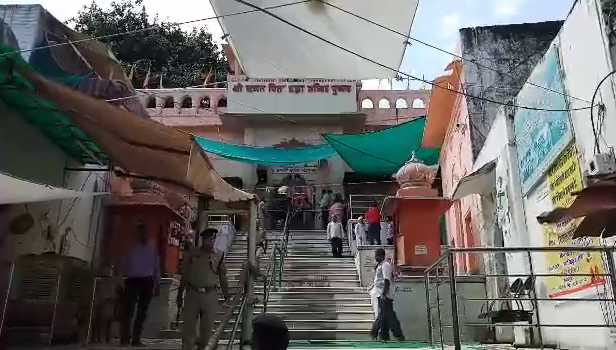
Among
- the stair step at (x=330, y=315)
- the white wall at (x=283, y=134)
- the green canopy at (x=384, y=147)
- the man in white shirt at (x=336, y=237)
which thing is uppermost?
the white wall at (x=283, y=134)

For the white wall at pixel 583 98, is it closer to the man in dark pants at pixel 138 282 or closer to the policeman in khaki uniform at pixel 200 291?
the policeman in khaki uniform at pixel 200 291

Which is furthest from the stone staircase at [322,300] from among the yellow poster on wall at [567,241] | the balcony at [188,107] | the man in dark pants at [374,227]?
the balcony at [188,107]

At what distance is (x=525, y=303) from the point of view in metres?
7.45

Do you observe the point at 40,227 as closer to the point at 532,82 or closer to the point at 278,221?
the point at 532,82

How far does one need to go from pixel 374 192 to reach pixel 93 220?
1169cm

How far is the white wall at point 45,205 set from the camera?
23.0 feet

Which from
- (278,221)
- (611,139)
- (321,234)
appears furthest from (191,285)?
(278,221)

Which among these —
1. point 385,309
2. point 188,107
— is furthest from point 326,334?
point 188,107

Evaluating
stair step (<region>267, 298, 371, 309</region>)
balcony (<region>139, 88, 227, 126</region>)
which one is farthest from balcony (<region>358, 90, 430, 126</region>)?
stair step (<region>267, 298, 371, 309</region>)

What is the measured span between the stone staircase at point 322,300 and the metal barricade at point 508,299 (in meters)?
Result: 1.30

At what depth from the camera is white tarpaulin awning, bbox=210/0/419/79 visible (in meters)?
6.38

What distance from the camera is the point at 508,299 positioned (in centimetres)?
485

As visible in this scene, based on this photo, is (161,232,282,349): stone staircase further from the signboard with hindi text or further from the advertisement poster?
the signboard with hindi text

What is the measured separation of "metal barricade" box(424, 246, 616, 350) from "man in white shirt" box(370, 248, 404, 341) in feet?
1.80
